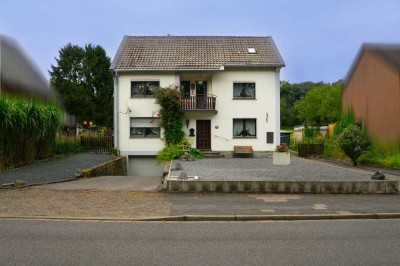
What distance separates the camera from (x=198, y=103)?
25.8m

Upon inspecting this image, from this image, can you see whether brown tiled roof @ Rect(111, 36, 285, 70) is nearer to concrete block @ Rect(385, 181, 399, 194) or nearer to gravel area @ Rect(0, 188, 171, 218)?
concrete block @ Rect(385, 181, 399, 194)

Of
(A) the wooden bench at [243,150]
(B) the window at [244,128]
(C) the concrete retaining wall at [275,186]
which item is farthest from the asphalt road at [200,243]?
(B) the window at [244,128]

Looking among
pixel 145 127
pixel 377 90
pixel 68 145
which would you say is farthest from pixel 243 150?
pixel 377 90

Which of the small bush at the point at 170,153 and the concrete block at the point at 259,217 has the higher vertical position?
the small bush at the point at 170,153

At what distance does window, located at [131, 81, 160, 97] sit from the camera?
26.3 m

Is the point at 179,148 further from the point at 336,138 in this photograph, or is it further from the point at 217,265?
the point at 217,265

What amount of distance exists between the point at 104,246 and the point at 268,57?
23.1 meters

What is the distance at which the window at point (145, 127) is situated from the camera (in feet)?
85.7

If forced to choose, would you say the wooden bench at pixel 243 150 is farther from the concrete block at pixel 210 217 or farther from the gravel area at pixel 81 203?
the concrete block at pixel 210 217

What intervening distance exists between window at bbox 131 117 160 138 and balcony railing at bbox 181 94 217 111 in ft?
7.55

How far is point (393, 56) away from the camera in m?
3.07

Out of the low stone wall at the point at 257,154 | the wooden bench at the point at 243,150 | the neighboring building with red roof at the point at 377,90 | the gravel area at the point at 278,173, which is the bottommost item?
the gravel area at the point at 278,173

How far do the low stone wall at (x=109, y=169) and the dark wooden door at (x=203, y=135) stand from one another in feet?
17.1

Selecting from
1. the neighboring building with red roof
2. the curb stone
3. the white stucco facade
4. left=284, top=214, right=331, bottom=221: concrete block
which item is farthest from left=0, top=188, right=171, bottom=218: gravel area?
the white stucco facade
